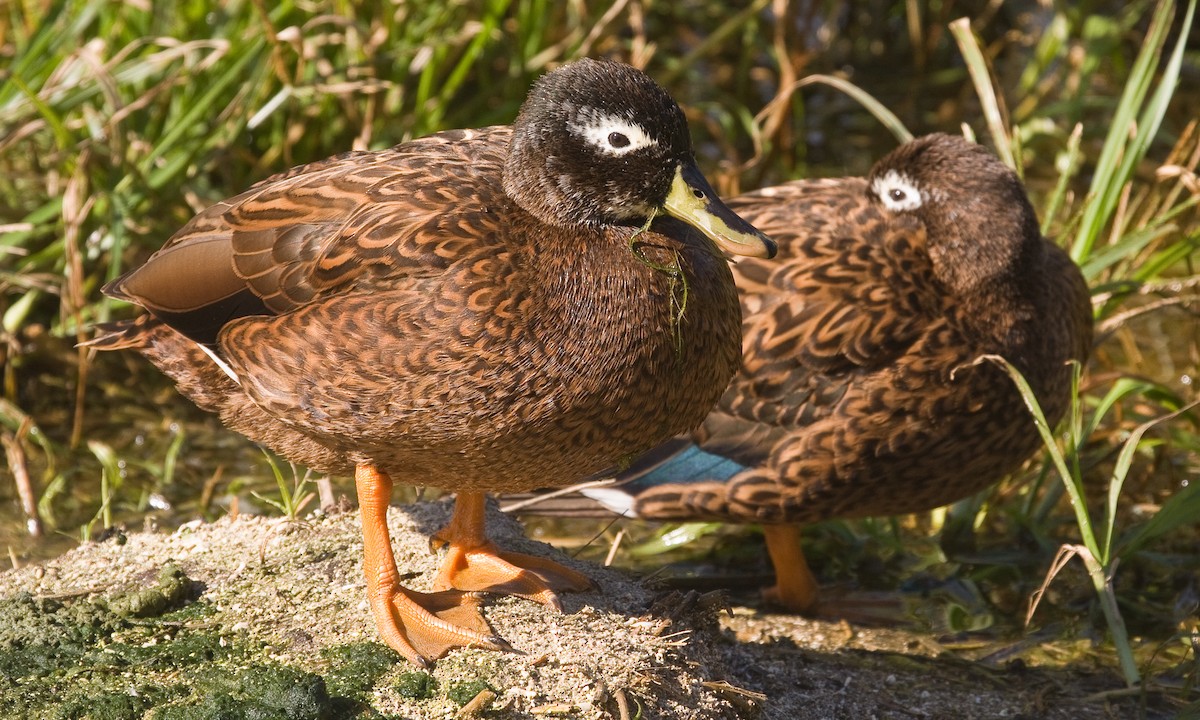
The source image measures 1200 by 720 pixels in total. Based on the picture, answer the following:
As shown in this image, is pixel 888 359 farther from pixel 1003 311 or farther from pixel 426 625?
pixel 426 625

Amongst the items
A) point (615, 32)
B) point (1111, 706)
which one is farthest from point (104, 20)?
point (1111, 706)

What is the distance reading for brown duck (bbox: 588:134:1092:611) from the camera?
14.6 feet

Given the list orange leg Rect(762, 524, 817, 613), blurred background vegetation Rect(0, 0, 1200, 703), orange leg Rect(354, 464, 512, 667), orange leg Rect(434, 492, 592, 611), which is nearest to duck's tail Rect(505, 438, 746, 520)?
orange leg Rect(762, 524, 817, 613)

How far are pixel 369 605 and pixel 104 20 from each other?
10.4 feet

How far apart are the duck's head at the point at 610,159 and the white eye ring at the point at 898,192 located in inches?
54.8

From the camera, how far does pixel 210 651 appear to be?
337 cm

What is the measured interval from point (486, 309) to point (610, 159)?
0.45 metres

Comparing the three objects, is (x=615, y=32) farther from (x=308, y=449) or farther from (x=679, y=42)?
(x=308, y=449)

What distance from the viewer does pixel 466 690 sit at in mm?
3186

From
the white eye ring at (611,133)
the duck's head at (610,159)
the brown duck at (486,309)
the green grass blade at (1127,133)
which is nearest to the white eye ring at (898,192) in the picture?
the green grass blade at (1127,133)

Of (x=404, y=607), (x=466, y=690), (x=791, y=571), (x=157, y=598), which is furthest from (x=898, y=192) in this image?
(x=157, y=598)

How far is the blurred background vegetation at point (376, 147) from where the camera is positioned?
15.9 feet

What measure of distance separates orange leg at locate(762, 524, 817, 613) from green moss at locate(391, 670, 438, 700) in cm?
179

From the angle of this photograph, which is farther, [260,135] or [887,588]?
[260,135]
